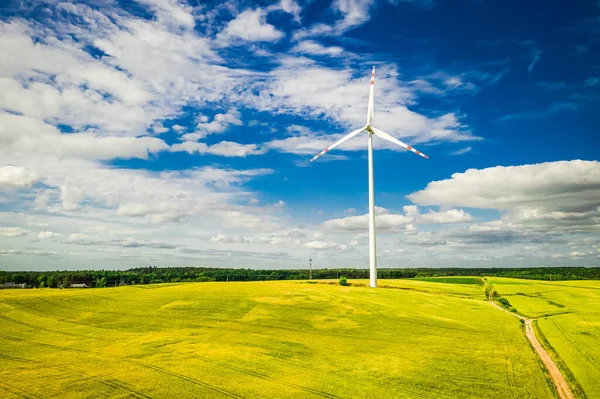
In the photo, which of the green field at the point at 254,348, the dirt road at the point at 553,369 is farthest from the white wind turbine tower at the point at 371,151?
the dirt road at the point at 553,369

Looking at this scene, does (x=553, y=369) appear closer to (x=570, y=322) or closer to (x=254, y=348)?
(x=254, y=348)

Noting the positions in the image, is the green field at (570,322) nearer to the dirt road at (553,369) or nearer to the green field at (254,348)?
the dirt road at (553,369)

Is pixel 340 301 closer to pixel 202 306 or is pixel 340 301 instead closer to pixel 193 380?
pixel 202 306

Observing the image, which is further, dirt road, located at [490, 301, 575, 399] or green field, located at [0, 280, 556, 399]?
dirt road, located at [490, 301, 575, 399]

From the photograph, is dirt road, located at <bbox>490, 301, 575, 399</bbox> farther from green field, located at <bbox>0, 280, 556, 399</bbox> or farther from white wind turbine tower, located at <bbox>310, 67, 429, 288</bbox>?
white wind turbine tower, located at <bbox>310, 67, 429, 288</bbox>

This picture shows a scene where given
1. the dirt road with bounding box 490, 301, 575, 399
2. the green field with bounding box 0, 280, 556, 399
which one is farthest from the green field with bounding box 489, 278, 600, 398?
the green field with bounding box 0, 280, 556, 399

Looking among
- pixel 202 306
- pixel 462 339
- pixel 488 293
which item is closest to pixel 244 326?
pixel 202 306

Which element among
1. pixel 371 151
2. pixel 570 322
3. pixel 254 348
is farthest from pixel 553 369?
pixel 371 151
